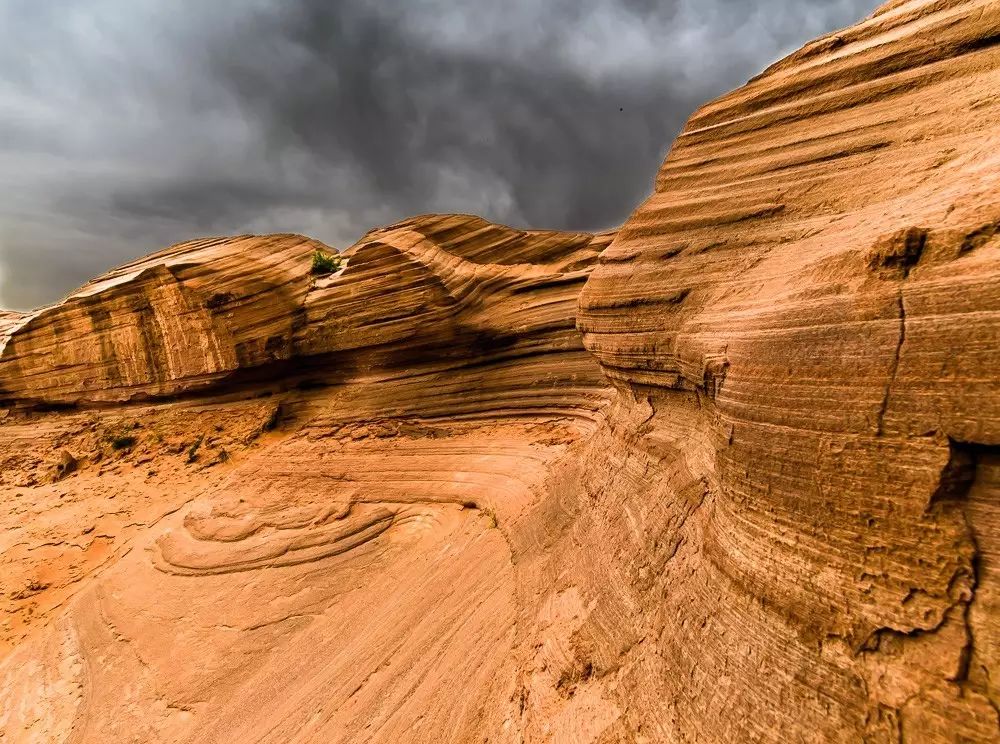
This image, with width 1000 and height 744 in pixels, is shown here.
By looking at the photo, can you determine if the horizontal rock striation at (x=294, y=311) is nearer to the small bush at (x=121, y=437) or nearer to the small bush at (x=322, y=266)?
the small bush at (x=322, y=266)

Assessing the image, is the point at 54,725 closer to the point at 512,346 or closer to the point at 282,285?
the point at 512,346

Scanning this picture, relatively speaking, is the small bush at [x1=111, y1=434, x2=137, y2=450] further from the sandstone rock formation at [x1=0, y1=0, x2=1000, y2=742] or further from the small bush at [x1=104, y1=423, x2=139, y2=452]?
the sandstone rock formation at [x1=0, y1=0, x2=1000, y2=742]

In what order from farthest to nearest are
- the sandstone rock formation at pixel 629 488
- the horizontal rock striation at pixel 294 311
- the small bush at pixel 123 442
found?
the small bush at pixel 123 442 → the horizontal rock striation at pixel 294 311 → the sandstone rock formation at pixel 629 488

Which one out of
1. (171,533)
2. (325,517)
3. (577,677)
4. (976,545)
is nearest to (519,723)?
(577,677)

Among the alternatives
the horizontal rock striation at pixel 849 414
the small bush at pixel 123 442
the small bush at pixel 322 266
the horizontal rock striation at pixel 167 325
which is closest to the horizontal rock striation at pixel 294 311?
the horizontal rock striation at pixel 167 325

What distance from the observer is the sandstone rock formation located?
2.34m

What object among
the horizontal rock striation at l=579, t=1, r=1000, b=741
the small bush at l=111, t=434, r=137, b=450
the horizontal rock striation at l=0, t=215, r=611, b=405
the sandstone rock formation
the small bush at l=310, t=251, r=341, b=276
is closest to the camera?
the horizontal rock striation at l=579, t=1, r=1000, b=741

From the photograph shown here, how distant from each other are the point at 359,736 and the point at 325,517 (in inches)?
154

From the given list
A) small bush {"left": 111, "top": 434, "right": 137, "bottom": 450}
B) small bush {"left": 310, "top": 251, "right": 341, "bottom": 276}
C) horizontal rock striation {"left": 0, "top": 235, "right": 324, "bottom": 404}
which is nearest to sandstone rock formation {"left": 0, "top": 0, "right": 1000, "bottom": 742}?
small bush {"left": 310, "top": 251, "right": 341, "bottom": 276}

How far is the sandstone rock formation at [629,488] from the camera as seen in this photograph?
2340 millimetres

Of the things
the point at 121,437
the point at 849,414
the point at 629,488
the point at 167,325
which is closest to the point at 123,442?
Result: the point at 121,437

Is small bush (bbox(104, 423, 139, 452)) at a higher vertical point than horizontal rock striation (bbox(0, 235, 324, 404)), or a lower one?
lower

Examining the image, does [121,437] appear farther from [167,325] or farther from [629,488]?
[629,488]

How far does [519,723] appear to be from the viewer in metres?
3.67
